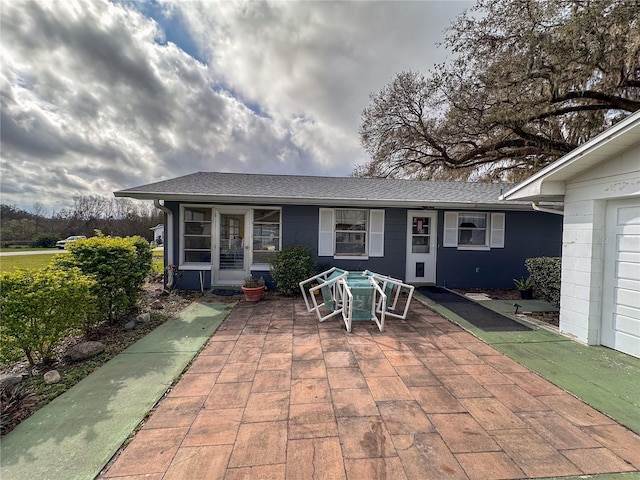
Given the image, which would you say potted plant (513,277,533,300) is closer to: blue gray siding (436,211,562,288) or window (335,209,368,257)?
blue gray siding (436,211,562,288)

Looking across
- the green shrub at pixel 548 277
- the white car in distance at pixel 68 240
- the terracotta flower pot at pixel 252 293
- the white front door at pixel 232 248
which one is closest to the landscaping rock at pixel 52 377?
the white car in distance at pixel 68 240

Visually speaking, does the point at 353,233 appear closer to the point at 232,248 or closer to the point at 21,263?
the point at 232,248

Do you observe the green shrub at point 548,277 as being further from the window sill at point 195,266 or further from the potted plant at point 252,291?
the window sill at point 195,266

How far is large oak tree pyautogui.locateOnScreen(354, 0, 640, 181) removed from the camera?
6.34 m

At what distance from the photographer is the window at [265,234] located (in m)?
7.09

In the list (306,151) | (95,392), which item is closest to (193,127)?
(306,151)

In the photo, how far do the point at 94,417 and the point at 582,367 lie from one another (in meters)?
5.31

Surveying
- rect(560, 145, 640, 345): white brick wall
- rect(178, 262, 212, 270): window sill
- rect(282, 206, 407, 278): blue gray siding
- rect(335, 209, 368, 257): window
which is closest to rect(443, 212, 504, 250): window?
rect(282, 206, 407, 278): blue gray siding

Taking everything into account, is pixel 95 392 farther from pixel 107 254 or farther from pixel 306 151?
pixel 306 151

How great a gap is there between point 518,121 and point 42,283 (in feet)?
38.0

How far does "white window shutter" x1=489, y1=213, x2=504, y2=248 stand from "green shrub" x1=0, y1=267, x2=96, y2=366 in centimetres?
924

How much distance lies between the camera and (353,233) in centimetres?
736

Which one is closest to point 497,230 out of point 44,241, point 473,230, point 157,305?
point 473,230

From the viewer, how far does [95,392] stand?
264 cm
